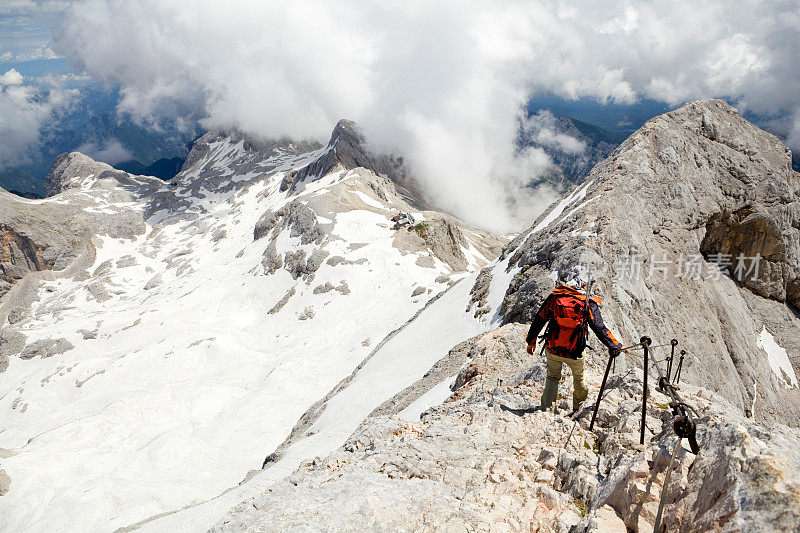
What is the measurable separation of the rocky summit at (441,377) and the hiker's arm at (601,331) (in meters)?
1.39

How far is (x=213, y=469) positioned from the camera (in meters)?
32.8

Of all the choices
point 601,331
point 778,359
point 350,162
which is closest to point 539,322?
point 601,331

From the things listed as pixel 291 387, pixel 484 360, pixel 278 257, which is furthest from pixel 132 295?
pixel 484 360

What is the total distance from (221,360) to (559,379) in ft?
170

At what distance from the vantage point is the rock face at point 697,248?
2108 centimetres

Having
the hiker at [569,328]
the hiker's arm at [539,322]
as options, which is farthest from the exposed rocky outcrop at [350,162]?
the hiker at [569,328]

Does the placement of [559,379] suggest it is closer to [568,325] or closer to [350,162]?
[568,325]

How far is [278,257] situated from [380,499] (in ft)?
231

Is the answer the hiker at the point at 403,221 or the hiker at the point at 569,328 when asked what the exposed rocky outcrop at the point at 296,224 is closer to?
the hiker at the point at 403,221

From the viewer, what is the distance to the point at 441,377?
19.8 meters

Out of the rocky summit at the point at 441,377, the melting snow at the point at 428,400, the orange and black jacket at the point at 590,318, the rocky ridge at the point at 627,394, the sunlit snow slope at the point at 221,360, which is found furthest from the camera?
the sunlit snow slope at the point at 221,360

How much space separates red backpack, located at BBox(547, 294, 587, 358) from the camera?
9133 mm

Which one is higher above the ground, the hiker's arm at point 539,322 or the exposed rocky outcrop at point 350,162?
the exposed rocky outcrop at point 350,162

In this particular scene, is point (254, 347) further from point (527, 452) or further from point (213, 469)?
point (527, 452)
